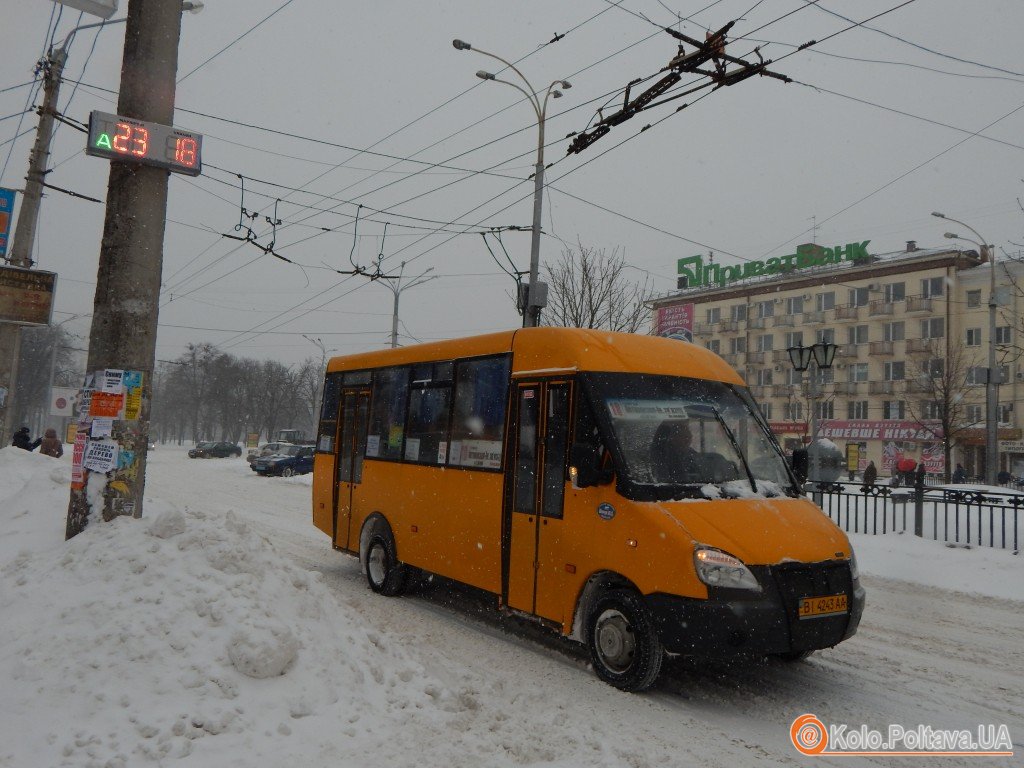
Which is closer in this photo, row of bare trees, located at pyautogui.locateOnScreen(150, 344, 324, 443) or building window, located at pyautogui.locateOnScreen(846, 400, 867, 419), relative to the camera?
building window, located at pyautogui.locateOnScreen(846, 400, 867, 419)

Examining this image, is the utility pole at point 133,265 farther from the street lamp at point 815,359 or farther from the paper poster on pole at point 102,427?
the street lamp at point 815,359

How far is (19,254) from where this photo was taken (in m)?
18.0

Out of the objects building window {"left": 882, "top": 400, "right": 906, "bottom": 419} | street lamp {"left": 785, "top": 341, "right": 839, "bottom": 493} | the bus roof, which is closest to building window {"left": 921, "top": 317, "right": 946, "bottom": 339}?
building window {"left": 882, "top": 400, "right": 906, "bottom": 419}

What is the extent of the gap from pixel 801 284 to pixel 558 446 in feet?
197

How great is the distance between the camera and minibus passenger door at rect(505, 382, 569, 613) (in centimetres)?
679

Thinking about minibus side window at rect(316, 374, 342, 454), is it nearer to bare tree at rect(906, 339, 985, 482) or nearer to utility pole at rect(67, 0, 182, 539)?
utility pole at rect(67, 0, 182, 539)

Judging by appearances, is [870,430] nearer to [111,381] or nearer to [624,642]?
[624,642]

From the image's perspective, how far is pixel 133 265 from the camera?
6707 millimetres

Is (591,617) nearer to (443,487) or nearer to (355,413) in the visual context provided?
(443,487)

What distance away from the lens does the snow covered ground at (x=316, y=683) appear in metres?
4.17

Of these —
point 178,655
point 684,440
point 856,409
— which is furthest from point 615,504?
point 856,409

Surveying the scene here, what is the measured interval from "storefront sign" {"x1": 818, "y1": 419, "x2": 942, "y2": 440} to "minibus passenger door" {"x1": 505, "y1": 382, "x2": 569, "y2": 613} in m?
51.4

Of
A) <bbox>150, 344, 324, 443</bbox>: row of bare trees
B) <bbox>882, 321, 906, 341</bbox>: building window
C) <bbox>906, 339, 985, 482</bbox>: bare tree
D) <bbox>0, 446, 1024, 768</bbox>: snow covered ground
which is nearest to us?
<bbox>0, 446, 1024, 768</bbox>: snow covered ground

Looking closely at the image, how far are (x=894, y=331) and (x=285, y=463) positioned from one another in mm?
44780
